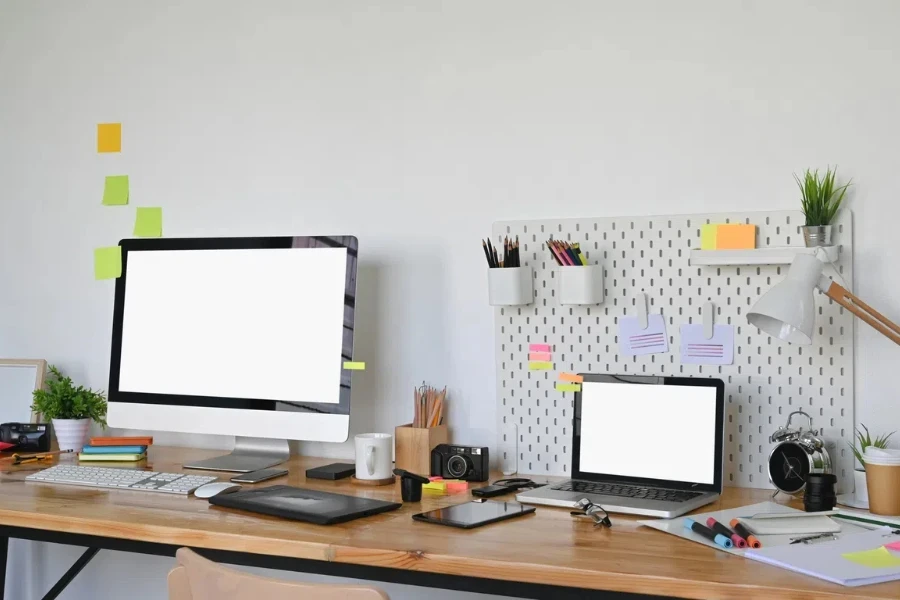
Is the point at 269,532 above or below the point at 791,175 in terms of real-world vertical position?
below

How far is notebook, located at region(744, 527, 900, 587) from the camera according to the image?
1.19 m

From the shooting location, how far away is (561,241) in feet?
6.34

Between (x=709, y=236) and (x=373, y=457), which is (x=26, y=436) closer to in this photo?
(x=373, y=457)

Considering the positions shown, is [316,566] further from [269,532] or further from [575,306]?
[575,306]

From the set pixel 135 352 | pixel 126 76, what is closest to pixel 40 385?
pixel 135 352

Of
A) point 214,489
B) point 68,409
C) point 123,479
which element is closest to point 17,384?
point 68,409

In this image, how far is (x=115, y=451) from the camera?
2148 mm

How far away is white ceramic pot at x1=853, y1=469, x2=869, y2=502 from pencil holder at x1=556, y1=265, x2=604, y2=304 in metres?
0.59

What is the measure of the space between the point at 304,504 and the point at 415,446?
415 mm

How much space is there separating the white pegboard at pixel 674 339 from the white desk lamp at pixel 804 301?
→ 0.14 metres

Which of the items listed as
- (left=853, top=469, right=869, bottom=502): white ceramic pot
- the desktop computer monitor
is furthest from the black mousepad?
(left=853, top=469, right=869, bottom=502): white ceramic pot

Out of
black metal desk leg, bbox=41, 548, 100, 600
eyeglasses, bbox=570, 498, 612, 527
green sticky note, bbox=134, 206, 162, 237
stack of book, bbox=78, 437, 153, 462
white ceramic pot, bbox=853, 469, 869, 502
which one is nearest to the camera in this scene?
eyeglasses, bbox=570, 498, 612, 527

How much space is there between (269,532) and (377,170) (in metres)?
0.99

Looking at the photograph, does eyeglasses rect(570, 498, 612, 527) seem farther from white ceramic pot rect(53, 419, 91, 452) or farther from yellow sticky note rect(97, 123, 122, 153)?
yellow sticky note rect(97, 123, 122, 153)
